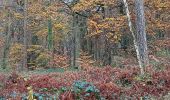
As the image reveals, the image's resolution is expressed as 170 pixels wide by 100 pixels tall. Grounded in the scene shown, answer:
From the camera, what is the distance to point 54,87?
13.8 m

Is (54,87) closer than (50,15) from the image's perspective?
Yes

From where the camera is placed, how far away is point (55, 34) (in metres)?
40.5

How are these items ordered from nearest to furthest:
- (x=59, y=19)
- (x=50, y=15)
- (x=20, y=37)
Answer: (x=50, y=15)
(x=59, y=19)
(x=20, y=37)

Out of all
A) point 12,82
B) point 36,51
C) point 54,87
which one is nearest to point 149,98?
point 54,87

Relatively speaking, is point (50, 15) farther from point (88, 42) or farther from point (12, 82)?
point (12, 82)

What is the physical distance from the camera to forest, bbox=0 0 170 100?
41.1 ft

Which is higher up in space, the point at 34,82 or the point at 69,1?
the point at 69,1

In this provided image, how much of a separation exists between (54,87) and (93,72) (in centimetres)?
532

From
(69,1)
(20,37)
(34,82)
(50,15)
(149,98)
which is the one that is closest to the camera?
(149,98)

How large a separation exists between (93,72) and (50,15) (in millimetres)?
11493

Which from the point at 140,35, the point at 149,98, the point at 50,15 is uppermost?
the point at 50,15

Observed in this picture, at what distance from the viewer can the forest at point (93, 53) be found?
1253 cm

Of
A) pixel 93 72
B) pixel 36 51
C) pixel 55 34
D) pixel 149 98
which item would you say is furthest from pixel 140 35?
pixel 55 34

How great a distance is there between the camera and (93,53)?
1527 inches
